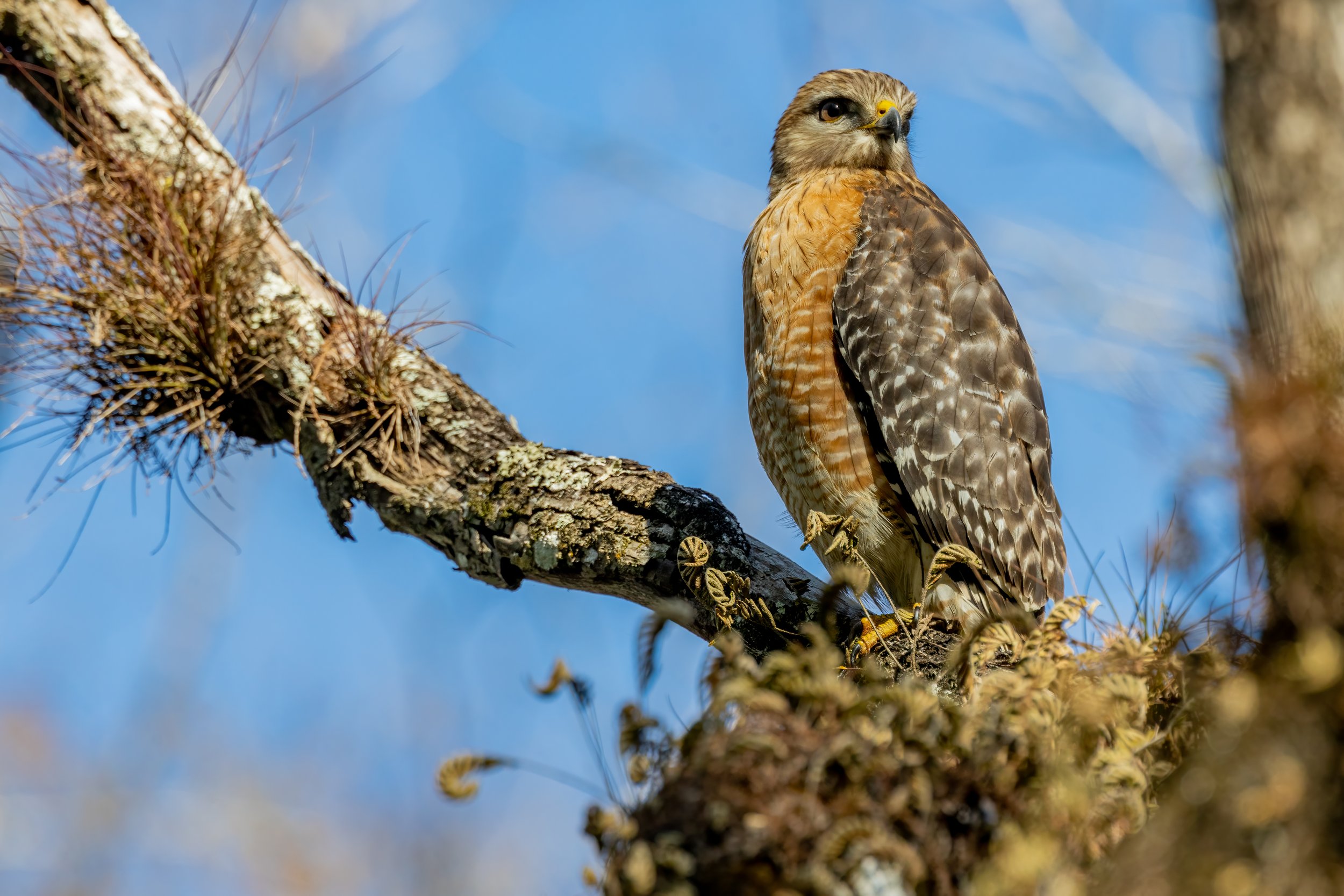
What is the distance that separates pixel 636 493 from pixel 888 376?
4.30ft

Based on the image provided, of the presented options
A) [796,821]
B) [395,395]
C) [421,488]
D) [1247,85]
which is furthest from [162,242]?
[1247,85]

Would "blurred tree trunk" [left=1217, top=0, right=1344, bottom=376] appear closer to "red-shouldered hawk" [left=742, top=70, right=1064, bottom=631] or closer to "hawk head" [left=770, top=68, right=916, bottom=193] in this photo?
"red-shouldered hawk" [left=742, top=70, right=1064, bottom=631]

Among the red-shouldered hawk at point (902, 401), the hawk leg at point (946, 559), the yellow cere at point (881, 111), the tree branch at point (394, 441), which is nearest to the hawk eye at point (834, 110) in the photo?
the yellow cere at point (881, 111)

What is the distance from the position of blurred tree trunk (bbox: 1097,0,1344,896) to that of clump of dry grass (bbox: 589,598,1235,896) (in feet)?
0.77

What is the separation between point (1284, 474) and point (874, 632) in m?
1.96

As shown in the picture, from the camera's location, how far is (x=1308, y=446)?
1517mm

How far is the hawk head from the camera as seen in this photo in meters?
5.82

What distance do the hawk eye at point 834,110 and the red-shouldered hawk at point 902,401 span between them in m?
1.02

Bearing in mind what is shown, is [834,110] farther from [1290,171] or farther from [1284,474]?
[1284,474]

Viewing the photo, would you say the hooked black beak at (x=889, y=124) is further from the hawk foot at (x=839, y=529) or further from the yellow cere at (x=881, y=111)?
the hawk foot at (x=839, y=529)

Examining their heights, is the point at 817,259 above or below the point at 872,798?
above

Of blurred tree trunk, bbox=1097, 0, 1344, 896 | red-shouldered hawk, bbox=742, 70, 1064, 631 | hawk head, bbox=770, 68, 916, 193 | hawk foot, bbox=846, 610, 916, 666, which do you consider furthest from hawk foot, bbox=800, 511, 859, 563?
hawk head, bbox=770, 68, 916, 193

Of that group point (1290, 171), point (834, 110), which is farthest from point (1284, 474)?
point (834, 110)

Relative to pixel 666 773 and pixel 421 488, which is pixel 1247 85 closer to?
pixel 666 773
